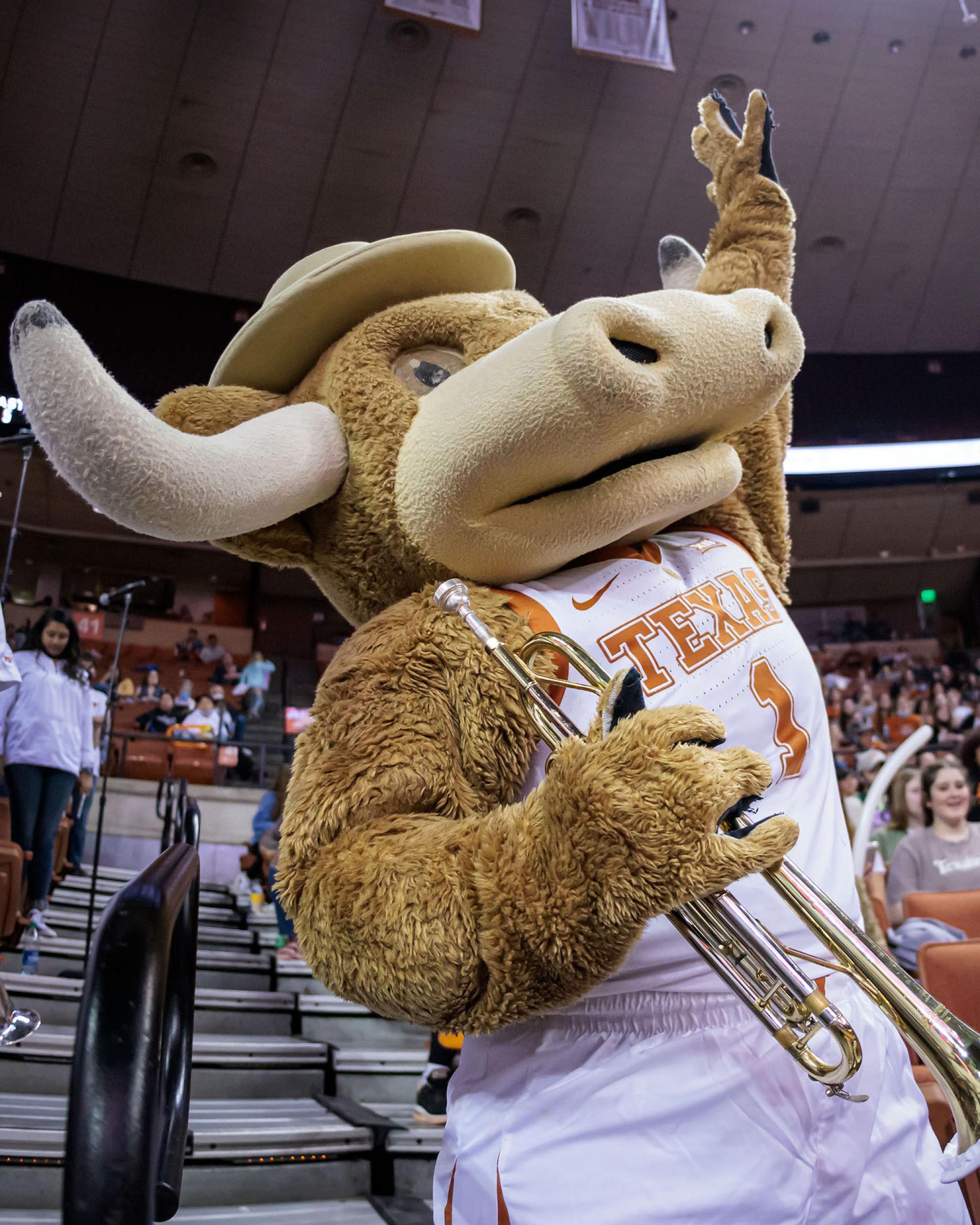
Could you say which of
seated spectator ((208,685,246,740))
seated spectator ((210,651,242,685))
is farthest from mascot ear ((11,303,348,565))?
seated spectator ((210,651,242,685))

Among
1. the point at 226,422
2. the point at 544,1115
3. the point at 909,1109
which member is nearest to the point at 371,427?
the point at 226,422

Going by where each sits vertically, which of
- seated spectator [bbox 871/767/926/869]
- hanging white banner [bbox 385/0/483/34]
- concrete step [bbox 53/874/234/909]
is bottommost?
concrete step [bbox 53/874/234/909]

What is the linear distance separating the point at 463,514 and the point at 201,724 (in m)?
8.80

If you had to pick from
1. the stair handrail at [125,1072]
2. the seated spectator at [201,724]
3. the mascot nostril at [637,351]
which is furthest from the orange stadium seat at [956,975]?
the seated spectator at [201,724]

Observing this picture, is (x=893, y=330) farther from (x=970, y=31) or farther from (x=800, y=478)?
(x=970, y=31)

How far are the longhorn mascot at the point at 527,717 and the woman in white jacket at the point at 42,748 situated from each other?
3393 millimetres

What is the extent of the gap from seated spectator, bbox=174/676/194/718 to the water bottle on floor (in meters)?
6.17

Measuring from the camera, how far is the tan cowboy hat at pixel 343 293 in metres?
1.31

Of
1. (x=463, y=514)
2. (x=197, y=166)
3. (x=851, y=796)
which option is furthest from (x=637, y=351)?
(x=197, y=166)

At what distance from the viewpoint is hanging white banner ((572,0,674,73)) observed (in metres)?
7.71

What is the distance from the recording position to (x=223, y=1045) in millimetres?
3137

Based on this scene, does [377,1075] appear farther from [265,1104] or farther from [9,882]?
[9,882]

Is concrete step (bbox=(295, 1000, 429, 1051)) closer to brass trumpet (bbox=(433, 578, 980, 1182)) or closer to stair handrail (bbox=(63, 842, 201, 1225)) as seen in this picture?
brass trumpet (bbox=(433, 578, 980, 1182))

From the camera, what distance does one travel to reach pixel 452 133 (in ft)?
32.2
